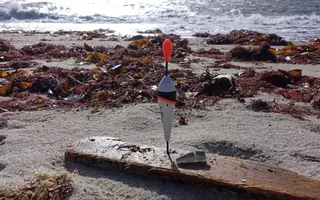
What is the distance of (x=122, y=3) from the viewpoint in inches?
1120

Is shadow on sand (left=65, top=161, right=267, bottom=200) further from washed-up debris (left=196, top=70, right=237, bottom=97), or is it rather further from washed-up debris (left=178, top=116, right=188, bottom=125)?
washed-up debris (left=196, top=70, right=237, bottom=97)

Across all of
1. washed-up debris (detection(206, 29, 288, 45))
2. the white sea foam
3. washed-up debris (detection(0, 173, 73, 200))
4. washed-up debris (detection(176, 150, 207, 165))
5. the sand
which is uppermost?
the white sea foam

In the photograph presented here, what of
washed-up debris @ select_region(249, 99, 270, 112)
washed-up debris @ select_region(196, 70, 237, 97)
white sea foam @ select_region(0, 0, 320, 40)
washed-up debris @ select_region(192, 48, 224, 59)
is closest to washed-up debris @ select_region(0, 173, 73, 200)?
washed-up debris @ select_region(249, 99, 270, 112)

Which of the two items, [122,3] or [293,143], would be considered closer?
[293,143]

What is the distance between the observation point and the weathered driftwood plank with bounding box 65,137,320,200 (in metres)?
2.41

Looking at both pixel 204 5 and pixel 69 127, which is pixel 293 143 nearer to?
pixel 69 127

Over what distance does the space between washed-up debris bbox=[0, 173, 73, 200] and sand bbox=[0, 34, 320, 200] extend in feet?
0.26

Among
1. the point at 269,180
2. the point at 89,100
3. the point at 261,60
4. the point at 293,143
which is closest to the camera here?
the point at 269,180

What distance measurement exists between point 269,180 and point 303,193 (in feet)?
0.84

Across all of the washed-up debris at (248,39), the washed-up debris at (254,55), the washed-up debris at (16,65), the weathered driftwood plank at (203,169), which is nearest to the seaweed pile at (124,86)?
the washed-up debris at (16,65)

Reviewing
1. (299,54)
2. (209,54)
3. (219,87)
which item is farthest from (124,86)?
(299,54)

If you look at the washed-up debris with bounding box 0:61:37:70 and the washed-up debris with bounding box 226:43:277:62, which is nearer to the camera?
the washed-up debris with bounding box 0:61:37:70

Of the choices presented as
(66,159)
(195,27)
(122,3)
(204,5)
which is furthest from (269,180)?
(122,3)

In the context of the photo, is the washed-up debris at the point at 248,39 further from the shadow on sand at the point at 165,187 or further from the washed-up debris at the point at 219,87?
the shadow on sand at the point at 165,187
